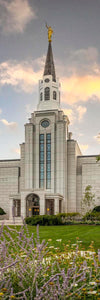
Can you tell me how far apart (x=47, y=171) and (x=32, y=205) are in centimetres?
641

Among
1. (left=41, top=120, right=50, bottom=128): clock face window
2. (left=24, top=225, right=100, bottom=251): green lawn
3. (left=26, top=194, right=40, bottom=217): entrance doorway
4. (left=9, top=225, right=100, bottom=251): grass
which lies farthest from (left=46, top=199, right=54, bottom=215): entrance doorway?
(left=9, top=225, right=100, bottom=251): grass

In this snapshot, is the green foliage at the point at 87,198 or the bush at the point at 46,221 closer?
the bush at the point at 46,221

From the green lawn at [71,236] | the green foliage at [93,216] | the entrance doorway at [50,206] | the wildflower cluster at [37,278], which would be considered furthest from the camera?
the entrance doorway at [50,206]

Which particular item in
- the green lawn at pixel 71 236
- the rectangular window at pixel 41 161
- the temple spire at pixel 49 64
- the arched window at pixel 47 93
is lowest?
the green lawn at pixel 71 236

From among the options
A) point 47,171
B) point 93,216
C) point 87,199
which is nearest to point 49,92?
point 47,171

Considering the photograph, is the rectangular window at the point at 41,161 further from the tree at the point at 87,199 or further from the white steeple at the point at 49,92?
the tree at the point at 87,199

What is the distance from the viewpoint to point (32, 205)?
50.0 meters

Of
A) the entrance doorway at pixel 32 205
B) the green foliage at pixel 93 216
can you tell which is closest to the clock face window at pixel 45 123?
the entrance doorway at pixel 32 205

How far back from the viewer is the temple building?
50.0m

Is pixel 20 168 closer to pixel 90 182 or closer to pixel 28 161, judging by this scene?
pixel 28 161

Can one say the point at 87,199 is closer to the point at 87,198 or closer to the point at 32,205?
the point at 87,198

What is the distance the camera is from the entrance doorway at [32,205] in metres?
49.0

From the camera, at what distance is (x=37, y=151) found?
5278cm

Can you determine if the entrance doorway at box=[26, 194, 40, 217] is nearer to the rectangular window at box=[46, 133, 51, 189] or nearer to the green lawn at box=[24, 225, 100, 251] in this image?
the rectangular window at box=[46, 133, 51, 189]
